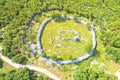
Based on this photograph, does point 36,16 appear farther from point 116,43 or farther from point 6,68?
point 116,43

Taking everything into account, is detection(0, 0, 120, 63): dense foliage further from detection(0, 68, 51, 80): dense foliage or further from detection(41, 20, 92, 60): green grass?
detection(0, 68, 51, 80): dense foliage

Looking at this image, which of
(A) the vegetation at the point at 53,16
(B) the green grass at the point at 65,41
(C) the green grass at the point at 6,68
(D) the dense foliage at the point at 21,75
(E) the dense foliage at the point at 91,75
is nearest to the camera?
(D) the dense foliage at the point at 21,75

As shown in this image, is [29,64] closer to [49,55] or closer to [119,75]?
[49,55]

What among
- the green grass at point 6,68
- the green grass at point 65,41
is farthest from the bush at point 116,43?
the green grass at point 6,68

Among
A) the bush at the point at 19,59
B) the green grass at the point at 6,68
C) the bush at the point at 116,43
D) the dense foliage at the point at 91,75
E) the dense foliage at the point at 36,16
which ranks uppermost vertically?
the dense foliage at the point at 36,16

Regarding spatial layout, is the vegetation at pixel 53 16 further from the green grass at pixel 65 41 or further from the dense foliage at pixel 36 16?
the green grass at pixel 65 41

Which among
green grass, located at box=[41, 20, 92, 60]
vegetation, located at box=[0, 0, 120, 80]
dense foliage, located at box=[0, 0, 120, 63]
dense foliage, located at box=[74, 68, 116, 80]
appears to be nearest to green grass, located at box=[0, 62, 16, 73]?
vegetation, located at box=[0, 0, 120, 80]

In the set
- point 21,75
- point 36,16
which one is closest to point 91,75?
point 21,75

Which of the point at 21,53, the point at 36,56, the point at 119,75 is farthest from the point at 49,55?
the point at 119,75
